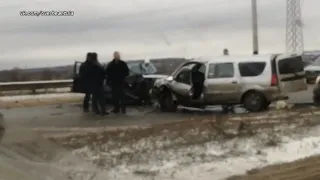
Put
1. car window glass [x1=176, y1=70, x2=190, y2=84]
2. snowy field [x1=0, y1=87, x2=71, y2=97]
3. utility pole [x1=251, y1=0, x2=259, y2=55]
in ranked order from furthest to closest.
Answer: snowy field [x1=0, y1=87, x2=71, y2=97] → utility pole [x1=251, y1=0, x2=259, y2=55] → car window glass [x1=176, y1=70, x2=190, y2=84]

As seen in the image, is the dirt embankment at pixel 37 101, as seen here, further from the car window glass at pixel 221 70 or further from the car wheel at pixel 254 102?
the car wheel at pixel 254 102

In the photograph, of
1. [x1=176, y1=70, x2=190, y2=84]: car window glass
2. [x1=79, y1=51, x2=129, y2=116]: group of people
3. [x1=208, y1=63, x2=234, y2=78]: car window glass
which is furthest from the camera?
[x1=176, y1=70, x2=190, y2=84]: car window glass

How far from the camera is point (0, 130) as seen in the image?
10.5 metres

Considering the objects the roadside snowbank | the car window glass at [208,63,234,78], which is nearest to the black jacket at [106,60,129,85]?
the car window glass at [208,63,234,78]

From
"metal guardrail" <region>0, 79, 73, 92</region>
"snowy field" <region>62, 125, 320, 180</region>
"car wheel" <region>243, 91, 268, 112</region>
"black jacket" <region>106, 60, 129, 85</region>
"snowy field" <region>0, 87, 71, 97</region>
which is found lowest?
"snowy field" <region>0, 87, 71, 97</region>

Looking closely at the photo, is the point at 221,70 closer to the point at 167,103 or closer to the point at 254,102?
the point at 254,102

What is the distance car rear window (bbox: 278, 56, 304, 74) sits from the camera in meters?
18.8

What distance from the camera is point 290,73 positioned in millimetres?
18891

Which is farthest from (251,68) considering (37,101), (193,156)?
(37,101)

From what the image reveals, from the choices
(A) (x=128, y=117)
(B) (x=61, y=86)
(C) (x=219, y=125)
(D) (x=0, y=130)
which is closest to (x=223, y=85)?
(A) (x=128, y=117)

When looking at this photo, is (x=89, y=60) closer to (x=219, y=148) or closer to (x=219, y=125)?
(x=219, y=125)

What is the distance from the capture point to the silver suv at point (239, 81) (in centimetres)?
1859

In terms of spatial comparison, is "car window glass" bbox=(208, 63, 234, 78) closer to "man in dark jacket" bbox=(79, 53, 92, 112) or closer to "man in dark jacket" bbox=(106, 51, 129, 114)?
"man in dark jacket" bbox=(106, 51, 129, 114)

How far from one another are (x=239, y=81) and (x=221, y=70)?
26.3 inches
